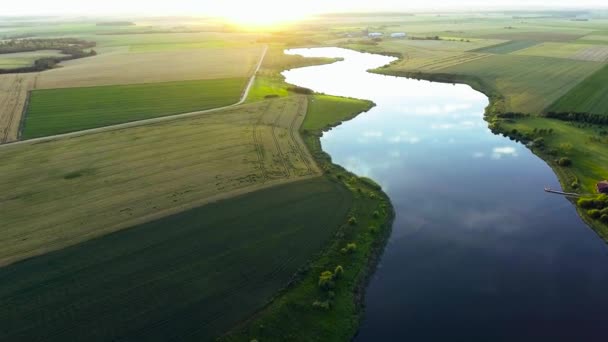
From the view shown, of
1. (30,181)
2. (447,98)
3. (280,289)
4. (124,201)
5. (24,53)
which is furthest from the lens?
(24,53)

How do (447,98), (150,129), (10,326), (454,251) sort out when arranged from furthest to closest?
(447,98)
(150,129)
(454,251)
(10,326)

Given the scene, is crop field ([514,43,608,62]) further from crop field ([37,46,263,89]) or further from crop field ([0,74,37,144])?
crop field ([0,74,37,144])

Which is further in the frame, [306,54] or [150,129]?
[306,54]

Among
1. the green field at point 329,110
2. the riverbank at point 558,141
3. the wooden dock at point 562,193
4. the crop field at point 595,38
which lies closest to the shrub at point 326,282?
the riverbank at point 558,141

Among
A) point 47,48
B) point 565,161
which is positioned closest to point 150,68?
point 47,48

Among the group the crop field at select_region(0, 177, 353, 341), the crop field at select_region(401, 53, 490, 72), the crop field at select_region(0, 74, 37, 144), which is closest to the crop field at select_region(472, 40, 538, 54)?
the crop field at select_region(401, 53, 490, 72)

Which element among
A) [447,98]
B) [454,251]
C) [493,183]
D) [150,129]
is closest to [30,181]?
[150,129]

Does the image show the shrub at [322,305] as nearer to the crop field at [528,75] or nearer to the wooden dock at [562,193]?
the wooden dock at [562,193]

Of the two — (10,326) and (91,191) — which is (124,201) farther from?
(10,326)
